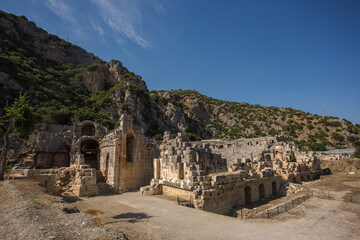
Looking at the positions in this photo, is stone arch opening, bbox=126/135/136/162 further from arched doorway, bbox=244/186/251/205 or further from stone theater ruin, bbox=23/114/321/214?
arched doorway, bbox=244/186/251/205

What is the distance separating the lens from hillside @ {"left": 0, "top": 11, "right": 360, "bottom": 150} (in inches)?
1833

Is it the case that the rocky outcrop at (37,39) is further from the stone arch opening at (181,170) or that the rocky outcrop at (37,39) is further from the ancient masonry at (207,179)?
the stone arch opening at (181,170)

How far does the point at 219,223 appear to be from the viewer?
7.89 metres

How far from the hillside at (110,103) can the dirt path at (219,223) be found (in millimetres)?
35769

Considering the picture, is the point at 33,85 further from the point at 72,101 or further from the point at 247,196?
the point at 247,196

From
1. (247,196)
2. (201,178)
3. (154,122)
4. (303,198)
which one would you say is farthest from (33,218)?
(154,122)

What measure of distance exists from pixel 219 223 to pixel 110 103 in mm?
55278

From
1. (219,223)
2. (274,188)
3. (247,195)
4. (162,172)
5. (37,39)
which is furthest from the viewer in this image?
(37,39)

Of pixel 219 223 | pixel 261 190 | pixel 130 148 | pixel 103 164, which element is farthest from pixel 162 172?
pixel 261 190

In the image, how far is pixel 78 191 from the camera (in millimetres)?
13703

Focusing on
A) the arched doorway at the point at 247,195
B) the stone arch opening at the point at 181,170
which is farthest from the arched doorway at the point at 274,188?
the stone arch opening at the point at 181,170

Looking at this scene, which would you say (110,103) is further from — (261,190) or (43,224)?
(43,224)

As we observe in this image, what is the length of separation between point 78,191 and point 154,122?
5087cm

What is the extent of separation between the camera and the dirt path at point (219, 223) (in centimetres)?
679
